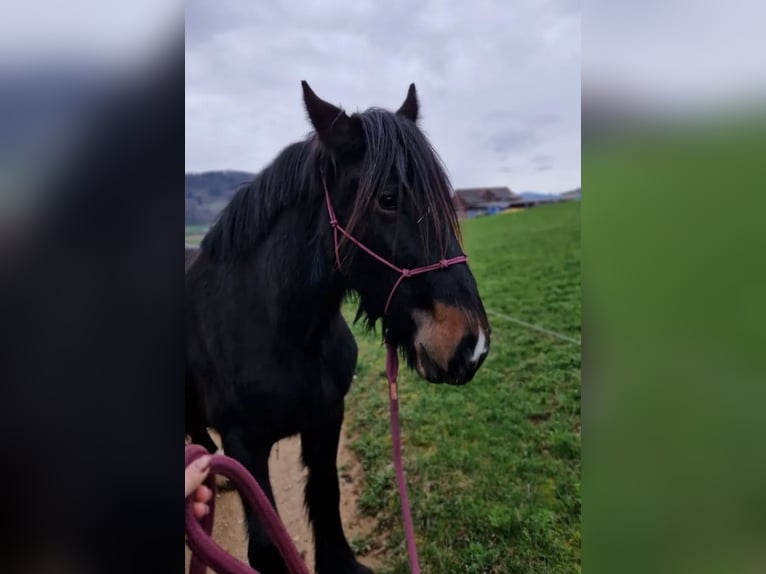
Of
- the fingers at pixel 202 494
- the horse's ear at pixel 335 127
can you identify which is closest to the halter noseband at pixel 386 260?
the horse's ear at pixel 335 127

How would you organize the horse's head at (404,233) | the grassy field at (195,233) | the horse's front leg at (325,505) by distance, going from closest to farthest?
the horse's head at (404,233)
the grassy field at (195,233)
the horse's front leg at (325,505)

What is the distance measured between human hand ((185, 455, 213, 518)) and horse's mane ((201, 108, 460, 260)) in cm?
67

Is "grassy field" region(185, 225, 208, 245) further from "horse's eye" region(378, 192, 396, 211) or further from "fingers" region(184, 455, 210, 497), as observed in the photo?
"fingers" region(184, 455, 210, 497)

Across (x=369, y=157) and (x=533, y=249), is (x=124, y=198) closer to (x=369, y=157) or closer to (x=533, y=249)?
(x=369, y=157)

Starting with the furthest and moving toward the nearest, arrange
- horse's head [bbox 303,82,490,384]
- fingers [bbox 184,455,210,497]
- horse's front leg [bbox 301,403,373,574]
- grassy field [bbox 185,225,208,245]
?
1. horse's front leg [bbox 301,403,373,574]
2. grassy field [bbox 185,225,208,245]
3. horse's head [bbox 303,82,490,384]
4. fingers [bbox 184,455,210,497]

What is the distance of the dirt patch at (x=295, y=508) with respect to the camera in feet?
4.74

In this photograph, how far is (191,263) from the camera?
150cm

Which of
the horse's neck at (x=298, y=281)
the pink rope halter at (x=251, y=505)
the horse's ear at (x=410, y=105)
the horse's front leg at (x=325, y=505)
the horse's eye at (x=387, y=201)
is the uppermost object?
the horse's ear at (x=410, y=105)

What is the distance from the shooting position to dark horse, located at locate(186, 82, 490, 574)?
131cm

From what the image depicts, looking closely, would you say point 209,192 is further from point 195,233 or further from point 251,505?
point 251,505

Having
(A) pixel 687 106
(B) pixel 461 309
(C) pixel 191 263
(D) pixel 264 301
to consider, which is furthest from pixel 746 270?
(C) pixel 191 263

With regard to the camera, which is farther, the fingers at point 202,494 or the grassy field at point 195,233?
the grassy field at point 195,233

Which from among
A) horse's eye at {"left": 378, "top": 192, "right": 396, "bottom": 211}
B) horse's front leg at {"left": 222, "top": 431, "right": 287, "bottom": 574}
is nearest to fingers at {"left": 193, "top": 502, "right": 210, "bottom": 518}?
horse's front leg at {"left": 222, "top": 431, "right": 287, "bottom": 574}

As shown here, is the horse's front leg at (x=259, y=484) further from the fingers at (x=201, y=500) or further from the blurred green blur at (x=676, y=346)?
the blurred green blur at (x=676, y=346)
